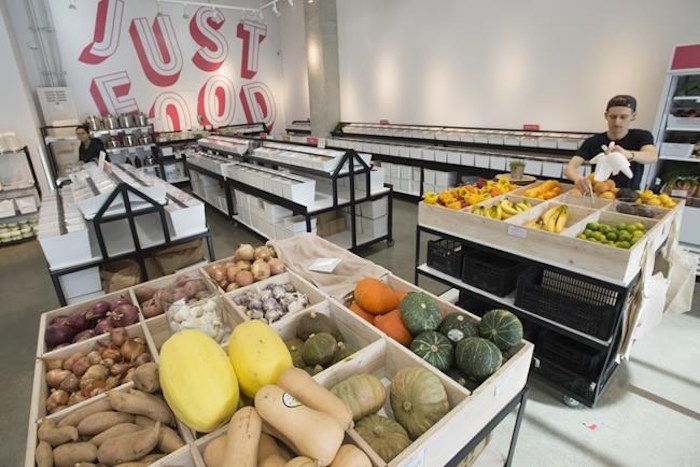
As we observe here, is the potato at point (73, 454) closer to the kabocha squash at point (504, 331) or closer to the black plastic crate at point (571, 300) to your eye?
the kabocha squash at point (504, 331)

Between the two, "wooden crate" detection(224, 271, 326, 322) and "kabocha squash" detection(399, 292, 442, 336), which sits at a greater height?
"kabocha squash" detection(399, 292, 442, 336)

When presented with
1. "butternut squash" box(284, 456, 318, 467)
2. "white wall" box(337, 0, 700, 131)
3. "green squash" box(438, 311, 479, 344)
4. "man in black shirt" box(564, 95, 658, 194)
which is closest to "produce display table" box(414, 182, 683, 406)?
"man in black shirt" box(564, 95, 658, 194)

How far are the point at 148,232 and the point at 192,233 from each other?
1.41 feet

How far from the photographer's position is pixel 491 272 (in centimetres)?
234

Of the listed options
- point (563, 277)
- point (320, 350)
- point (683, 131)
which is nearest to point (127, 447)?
point (320, 350)

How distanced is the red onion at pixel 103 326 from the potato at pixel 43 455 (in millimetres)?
658

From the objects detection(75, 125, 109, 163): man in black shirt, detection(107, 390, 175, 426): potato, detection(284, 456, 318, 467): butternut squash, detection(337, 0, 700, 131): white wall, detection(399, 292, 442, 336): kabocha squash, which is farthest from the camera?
detection(75, 125, 109, 163): man in black shirt

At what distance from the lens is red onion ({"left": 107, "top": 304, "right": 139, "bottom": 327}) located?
169 centimetres

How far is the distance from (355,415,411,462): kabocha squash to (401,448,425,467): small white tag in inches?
1.7

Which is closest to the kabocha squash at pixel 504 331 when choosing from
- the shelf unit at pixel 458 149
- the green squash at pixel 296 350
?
the green squash at pixel 296 350

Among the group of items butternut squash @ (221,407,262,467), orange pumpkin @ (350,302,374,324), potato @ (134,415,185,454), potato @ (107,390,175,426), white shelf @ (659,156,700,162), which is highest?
white shelf @ (659,156,700,162)

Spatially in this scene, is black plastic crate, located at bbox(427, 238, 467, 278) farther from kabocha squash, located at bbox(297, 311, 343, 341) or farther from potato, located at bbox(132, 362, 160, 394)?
potato, located at bbox(132, 362, 160, 394)

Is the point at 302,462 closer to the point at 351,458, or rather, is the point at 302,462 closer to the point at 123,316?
the point at 351,458

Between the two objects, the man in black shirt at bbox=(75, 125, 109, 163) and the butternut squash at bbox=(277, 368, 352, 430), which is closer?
the butternut squash at bbox=(277, 368, 352, 430)
